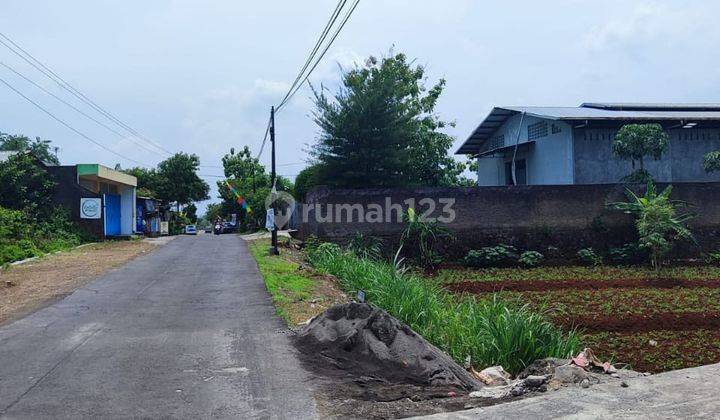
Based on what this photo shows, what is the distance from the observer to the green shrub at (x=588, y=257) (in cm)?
1842

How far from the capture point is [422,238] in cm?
1842

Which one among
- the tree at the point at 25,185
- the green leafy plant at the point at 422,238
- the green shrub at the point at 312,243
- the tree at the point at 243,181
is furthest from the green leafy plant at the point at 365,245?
the tree at the point at 243,181

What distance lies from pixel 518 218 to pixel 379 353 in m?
12.8

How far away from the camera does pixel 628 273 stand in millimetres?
16656

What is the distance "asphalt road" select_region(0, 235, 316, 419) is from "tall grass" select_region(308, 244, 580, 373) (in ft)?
6.46

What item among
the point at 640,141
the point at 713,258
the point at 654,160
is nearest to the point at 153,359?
the point at 640,141

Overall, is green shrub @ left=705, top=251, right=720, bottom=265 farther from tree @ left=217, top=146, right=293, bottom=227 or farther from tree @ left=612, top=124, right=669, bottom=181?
tree @ left=217, top=146, right=293, bottom=227

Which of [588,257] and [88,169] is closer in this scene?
[588,257]

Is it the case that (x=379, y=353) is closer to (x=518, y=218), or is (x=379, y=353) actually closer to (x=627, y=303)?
(x=627, y=303)

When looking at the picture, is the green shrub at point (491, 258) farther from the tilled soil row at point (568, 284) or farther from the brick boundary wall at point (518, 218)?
the tilled soil row at point (568, 284)

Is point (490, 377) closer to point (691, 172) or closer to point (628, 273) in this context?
A: point (628, 273)

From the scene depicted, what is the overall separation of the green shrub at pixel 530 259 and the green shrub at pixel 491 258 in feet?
0.91

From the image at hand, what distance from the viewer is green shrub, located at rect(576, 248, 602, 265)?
60.4 feet

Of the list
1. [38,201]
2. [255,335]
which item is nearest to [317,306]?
[255,335]
